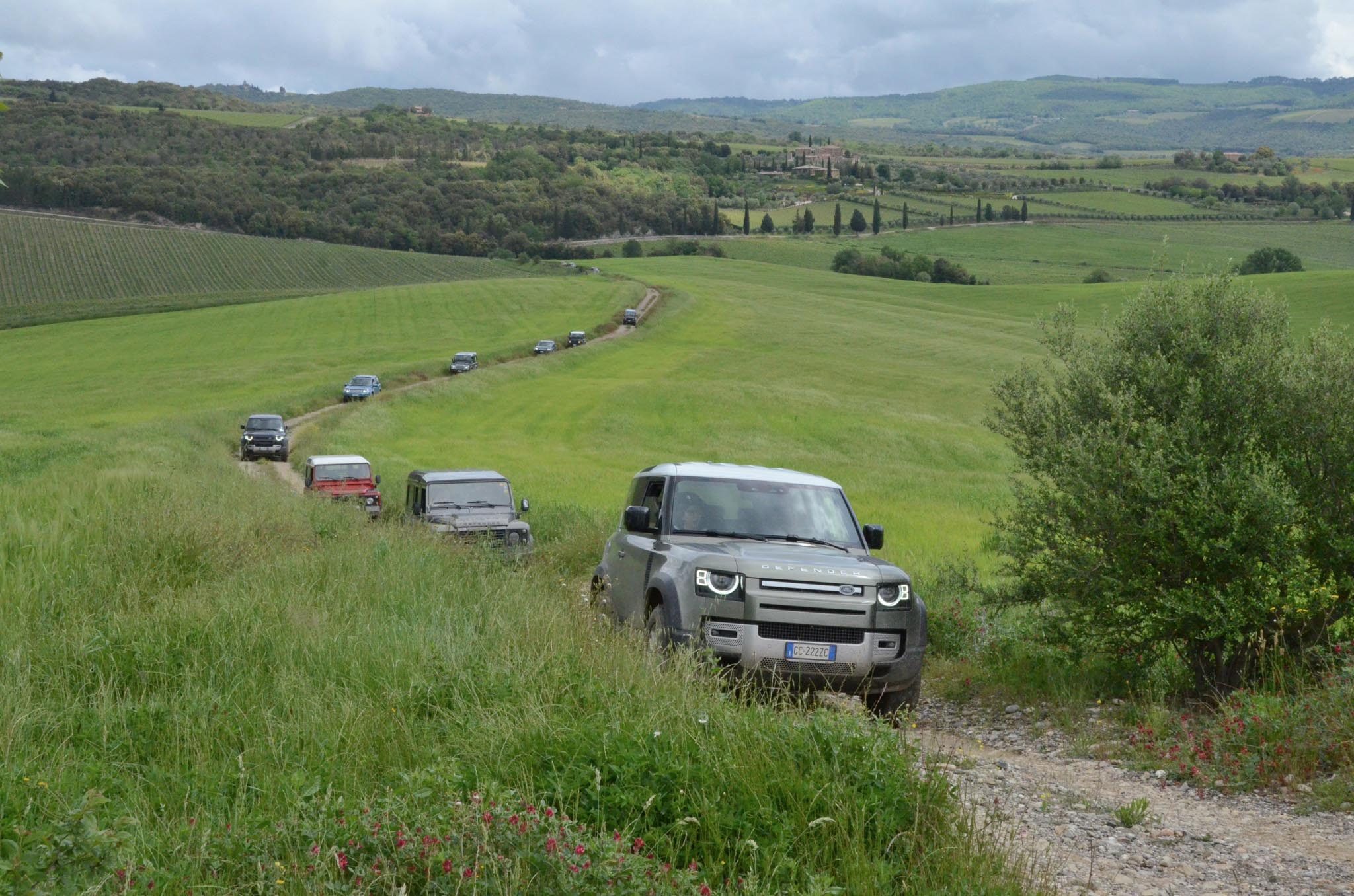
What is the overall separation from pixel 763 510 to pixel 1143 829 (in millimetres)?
4900

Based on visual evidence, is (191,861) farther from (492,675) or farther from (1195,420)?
(1195,420)

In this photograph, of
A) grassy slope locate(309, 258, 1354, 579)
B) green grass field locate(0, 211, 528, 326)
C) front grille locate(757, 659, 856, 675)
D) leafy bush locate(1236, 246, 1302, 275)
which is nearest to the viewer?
front grille locate(757, 659, 856, 675)

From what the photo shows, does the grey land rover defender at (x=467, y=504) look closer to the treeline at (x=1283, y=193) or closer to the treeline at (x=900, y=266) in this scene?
the treeline at (x=900, y=266)

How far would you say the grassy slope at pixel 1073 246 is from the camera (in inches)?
5123

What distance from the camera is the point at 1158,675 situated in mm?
10023

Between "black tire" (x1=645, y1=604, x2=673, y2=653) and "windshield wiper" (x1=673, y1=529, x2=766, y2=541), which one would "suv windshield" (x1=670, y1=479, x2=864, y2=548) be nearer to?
"windshield wiper" (x1=673, y1=529, x2=766, y2=541)

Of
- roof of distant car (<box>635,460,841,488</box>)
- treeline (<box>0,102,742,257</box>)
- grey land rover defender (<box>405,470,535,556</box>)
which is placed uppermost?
treeline (<box>0,102,742,257</box>)

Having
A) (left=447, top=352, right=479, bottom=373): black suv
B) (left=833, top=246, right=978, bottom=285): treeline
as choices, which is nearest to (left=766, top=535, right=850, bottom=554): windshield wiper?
(left=447, top=352, right=479, bottom=373): black suv

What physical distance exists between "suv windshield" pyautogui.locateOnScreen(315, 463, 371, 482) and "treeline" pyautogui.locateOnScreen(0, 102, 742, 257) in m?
108

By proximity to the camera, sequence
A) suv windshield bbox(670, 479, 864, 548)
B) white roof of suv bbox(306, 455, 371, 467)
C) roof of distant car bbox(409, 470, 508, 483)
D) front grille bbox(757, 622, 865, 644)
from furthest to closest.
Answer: white roof of suv bbox(306, 455, 371, 467)
roof of distant car bbox(409, 470, 508, 483)
suv windshield bbox(670, 479, 864, 548)
front grille bbox(757, 622, 865, 644)

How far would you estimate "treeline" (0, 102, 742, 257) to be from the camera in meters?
128

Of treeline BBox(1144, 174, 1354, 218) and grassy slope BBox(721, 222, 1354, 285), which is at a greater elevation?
treeline BBox(1144, 174, 1354, 218)

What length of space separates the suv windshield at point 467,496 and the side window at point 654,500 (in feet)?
28.8

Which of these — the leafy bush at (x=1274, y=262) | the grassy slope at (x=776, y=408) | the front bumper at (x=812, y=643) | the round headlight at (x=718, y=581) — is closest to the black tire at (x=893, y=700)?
the front bumper at (x=812, y=643)
